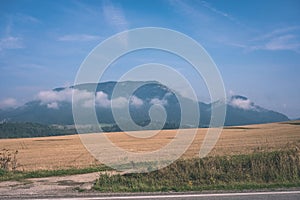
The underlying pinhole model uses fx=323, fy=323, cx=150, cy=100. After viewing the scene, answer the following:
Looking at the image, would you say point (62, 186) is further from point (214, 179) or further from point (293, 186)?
point (293, 186)

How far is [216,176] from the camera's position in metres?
9.32

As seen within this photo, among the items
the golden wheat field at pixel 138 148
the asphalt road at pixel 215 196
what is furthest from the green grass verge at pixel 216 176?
the golden wheat field at pixel 138 148

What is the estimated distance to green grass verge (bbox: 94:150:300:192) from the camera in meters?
8.51

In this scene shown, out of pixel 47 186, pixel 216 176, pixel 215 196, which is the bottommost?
pixel 215 196

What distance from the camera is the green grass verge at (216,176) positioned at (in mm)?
8508

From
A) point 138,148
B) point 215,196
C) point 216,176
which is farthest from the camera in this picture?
point 138,148

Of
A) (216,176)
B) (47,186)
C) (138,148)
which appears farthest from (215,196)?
(138,148)

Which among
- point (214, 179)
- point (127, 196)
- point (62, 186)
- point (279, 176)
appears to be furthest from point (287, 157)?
point (62, 186)

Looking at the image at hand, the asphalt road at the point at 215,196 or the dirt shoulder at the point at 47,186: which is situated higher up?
the dirt shoulder at the point at 47,186

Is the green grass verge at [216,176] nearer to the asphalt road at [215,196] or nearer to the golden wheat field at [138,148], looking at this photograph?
the asphalt road at [215,196]

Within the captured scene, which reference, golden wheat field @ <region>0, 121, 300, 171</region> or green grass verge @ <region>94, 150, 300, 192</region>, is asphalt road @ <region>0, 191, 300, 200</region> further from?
golden wheat field @ <region>0, 121, 300, 171</region>

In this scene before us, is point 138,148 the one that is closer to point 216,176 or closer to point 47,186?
point 47,186

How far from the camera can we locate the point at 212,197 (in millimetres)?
7410

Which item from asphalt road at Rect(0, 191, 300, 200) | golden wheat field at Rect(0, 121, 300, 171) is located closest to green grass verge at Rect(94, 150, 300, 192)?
asphalt road at Rect(0, 191, 300, 200)
